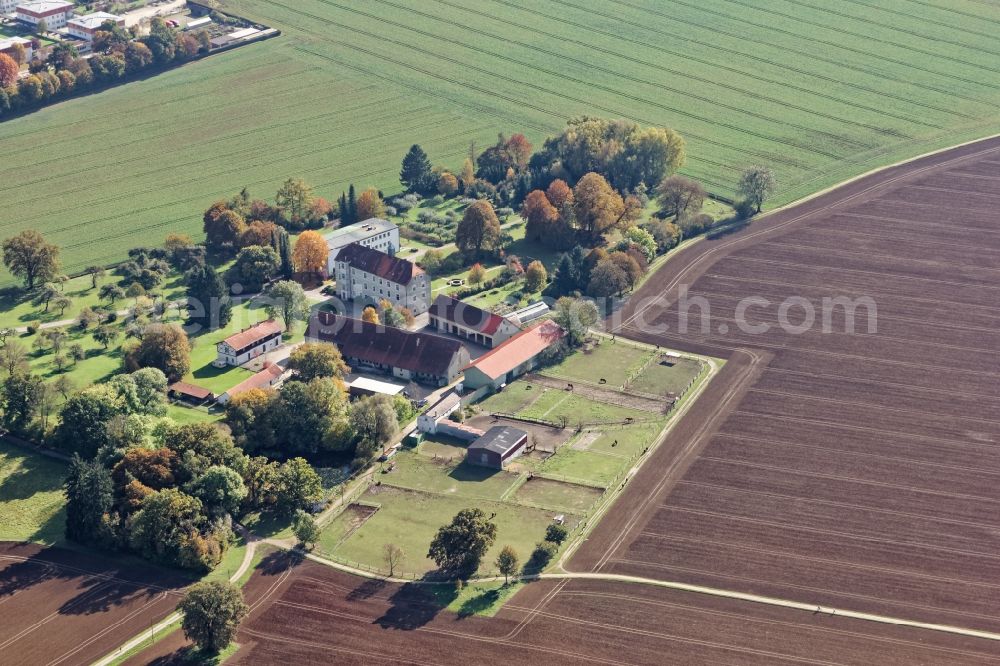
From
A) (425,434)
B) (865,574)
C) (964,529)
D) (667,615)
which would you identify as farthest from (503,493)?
(964,529)

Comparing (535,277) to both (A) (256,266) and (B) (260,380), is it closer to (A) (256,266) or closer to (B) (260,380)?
(A) (256,266)

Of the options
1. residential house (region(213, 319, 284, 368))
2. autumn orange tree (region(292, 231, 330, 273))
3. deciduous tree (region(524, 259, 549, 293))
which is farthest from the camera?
autumn orange tree (region(292, 231, 330, 273))

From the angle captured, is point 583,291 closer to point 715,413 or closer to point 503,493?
point 715,413

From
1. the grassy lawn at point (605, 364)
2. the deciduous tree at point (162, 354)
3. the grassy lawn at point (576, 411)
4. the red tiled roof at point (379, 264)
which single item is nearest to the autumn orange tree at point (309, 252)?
the red tiled roof at point (379, 264)

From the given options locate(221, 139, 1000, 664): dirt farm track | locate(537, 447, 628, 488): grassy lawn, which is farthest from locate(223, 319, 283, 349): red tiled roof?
locate(221, 139, 1000, 664): dirt farm track

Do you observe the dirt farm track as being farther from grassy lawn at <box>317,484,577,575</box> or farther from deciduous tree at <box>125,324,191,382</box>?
deciduous tree at <box>125,324,191,382</box>

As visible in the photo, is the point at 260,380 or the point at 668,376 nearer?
the point at 260,380

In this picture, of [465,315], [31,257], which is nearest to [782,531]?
[465,315]
